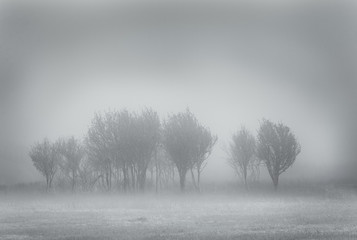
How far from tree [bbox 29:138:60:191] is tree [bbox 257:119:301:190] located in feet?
136

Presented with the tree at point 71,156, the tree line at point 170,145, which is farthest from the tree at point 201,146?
the tree at point 71,156

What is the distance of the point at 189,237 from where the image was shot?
23.4m

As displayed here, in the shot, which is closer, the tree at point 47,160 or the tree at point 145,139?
the tree at point 145,139

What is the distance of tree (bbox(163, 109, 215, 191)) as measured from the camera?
63719 mm

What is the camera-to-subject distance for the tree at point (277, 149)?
2689 inches

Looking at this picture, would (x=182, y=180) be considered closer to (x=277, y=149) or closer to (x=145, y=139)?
(x=145, y=139)

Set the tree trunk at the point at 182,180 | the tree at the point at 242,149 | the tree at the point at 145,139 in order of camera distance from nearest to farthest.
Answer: the tree trunk at the point at 182,180 < the tree at the point at 145,139 < the tree at the point at 242,149

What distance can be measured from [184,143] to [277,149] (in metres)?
15.7

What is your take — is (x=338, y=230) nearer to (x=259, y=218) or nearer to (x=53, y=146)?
(x=259, y=218)

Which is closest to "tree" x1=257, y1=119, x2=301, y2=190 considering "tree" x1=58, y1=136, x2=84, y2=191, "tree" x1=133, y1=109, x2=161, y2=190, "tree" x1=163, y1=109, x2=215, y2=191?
"tree" x1=163, y1=109, x2=215, y2=191

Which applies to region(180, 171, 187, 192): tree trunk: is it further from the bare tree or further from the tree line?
→ the bare tree

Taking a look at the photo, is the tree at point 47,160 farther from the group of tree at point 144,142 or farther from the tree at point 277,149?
the tree at point 277,149

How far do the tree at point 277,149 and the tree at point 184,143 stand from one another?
31.2 ft

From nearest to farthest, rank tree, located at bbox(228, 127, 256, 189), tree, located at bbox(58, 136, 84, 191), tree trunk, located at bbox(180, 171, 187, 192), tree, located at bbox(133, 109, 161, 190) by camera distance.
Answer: tree trunk, located at bbox(180, 171, 187, 192) < tree, located at bbox(133, 109, 161, 190) < tree, located at bbox(228, 127, 256, 189) < tree, located at bbox(58, 136, 84, 191)
